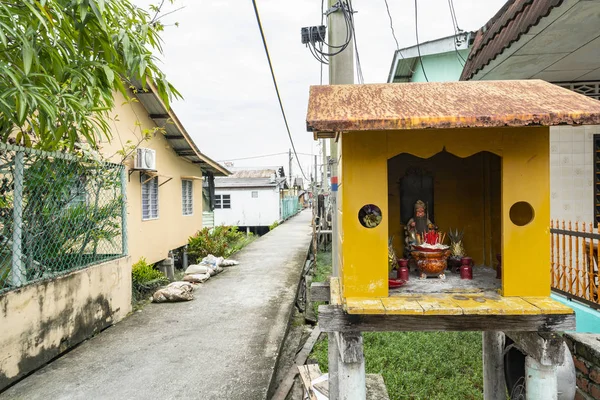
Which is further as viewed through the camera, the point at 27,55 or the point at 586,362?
the point at 586,362

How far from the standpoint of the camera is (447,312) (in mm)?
2049

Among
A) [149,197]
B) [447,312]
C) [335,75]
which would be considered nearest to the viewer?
[447,312]

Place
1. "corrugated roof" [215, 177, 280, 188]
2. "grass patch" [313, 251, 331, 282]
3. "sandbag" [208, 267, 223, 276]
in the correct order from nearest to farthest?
"sandbag" [208, 267, 223, 276] → "grass patch" [313, 251, 331, 282] → "corrugated roof" [215, 177, 280, 188]

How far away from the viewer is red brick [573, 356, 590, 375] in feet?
11.5

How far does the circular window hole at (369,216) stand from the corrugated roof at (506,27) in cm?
245

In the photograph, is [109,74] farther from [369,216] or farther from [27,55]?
[369,216]

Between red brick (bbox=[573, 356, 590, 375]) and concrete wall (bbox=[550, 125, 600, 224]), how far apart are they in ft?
7.47

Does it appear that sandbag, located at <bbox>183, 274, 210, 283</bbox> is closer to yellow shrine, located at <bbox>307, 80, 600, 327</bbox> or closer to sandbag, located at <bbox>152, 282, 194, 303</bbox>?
sandbag, located at <bbox>152, 282, 194, 303</bbox>

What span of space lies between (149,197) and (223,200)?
1619 cm

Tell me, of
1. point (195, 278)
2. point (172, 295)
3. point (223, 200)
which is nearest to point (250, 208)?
point (223, 200)

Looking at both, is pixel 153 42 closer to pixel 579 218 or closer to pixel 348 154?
pixel 348 154

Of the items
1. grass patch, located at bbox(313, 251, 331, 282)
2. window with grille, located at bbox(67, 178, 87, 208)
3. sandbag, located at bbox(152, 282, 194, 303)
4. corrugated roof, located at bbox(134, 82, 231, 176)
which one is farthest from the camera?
grass patch, located at bbox(313, 251, 331, 282)

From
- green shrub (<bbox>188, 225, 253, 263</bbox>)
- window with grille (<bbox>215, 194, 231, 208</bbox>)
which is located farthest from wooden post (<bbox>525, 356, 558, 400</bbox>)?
window with grille (<bbox>215, 194, 231, 208</bbox>)

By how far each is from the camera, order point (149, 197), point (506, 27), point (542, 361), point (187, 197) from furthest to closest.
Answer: point (187, 197)
point (149, 197)
point (506, 27)
point (542, 361)
